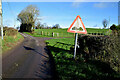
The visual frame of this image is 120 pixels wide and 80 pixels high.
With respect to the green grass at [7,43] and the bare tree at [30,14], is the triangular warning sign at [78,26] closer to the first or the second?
the green grass at [7,43]

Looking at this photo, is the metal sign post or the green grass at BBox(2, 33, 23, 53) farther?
the green grass at BBox(2, 33, 23, 53)

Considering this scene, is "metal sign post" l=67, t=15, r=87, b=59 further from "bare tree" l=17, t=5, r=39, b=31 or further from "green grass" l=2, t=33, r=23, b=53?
"bare tree" l=17, t=5, r=39, b=31

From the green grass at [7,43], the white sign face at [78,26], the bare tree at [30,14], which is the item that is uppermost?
the bare tree at [30,14]

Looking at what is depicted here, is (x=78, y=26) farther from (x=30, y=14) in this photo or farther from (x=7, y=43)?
(x=30, y=14)

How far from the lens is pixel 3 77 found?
14.5 feet

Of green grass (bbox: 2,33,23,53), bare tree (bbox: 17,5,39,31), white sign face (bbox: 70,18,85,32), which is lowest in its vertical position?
green grass (bbox: 2,33,23,53)

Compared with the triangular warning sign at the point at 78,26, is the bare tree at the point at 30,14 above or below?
above

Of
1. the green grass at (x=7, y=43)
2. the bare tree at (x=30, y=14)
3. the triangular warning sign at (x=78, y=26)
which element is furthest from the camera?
the bare tree at (x=30, y=14)

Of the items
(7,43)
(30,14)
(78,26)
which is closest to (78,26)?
(78,26)

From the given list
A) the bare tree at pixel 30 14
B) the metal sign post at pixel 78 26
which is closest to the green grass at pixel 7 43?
the metal sign post at pixel 78 26

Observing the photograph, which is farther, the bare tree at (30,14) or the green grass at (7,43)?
the bare tree at (30,14)

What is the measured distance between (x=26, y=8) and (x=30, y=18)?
4.36 meters

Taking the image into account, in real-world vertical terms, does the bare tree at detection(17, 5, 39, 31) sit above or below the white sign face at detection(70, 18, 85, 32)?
above

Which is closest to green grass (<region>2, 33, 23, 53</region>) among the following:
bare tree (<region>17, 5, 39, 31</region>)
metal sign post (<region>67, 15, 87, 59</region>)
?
metal sign post (<region>67, 15, 87, 59</region>)
